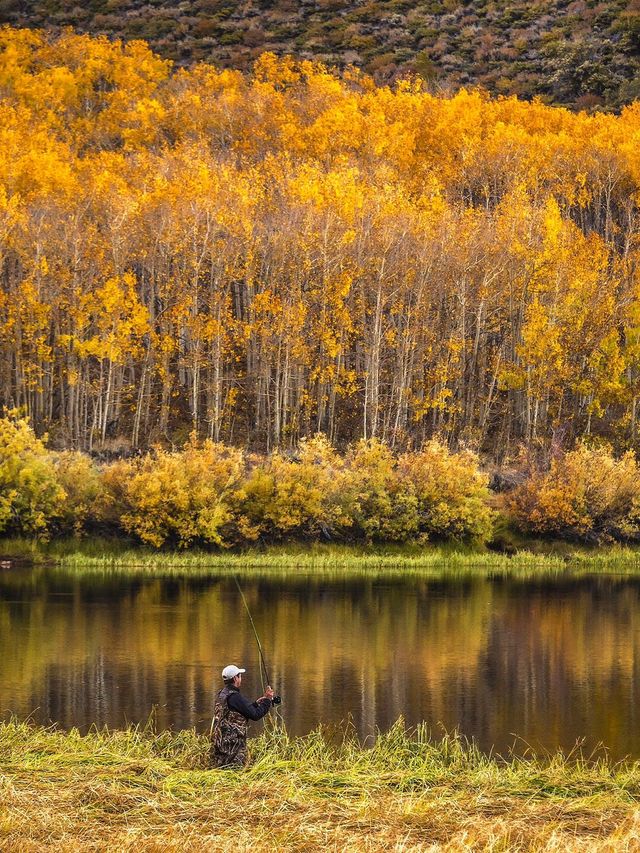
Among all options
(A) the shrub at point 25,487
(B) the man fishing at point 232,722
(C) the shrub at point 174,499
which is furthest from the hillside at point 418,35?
(B) the man fishing at point 232,722

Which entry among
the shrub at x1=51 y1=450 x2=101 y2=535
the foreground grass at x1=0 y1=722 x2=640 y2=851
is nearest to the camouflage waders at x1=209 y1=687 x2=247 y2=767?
the foreground grass at x1=0 y1=722 x2=640 y2=851

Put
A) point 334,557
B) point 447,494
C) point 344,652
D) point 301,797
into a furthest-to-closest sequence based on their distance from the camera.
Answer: point 447,494
point 334,557
point 344,652
point 301,797

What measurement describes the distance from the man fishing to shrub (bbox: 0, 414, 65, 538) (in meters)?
29.2

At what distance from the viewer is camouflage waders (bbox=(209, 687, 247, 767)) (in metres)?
16.4

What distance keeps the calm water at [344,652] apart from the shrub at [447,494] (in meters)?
5.43

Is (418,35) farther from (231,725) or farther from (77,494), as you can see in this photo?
(231,725)

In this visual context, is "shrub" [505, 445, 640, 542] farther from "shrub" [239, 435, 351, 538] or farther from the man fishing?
the man fishing

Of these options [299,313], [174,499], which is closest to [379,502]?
[174,499]

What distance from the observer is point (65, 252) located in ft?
193

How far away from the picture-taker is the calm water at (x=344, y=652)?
21.9 meters

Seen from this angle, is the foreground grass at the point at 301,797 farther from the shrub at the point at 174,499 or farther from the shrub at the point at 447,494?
the shrub at the point at 447,494

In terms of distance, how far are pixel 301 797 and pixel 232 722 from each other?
5.90 ft

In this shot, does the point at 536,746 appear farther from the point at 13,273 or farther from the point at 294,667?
the point at 13,273

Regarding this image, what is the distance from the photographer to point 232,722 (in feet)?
53.9
